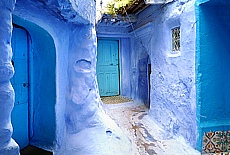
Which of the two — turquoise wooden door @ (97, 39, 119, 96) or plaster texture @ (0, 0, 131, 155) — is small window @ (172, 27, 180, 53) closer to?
plaster texture @ (0, 0, 131, 155)

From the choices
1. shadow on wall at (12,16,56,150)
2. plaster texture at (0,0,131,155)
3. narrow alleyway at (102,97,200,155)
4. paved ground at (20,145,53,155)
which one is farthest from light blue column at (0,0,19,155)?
narrow alleyway at (102,97,200,155)

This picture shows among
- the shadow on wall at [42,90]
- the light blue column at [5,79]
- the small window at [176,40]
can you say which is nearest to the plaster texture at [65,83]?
the shadow on wall at [42,90]

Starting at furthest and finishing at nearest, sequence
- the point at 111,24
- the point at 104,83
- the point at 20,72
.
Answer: the point at 104,83
the point at 111,24
the point at 20,72

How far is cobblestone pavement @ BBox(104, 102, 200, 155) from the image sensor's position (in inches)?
132

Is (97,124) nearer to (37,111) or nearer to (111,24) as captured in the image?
(37,111)

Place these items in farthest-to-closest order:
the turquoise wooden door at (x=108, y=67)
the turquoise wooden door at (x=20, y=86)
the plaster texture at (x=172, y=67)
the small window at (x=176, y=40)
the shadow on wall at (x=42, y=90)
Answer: the turquoise wooden door at (x=108, y=67)
the small window at (x=176, y=40)
the plaster texture at (x=172, y=67)
the shadow on wall at (x=42, y=90)
the turquoise wooden door at (x=20, y=86)

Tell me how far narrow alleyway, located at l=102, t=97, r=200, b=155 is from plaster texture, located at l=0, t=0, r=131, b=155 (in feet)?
1.41

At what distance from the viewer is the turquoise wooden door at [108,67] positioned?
7.42m

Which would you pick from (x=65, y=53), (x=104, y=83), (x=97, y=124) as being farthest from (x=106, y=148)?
(x=104, y=83)

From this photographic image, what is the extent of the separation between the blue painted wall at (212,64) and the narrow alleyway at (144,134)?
1.56 feet

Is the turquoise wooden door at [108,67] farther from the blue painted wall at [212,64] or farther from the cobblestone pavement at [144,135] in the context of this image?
the blue painted wall at [212,64]

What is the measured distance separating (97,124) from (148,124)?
1913 millimetres

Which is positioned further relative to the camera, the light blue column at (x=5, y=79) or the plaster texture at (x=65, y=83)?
the plaster texture at (x=65, y=83)

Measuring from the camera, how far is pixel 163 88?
438cm
